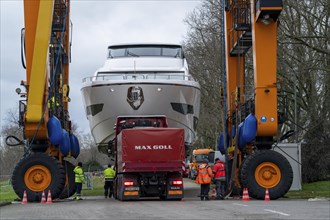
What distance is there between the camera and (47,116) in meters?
21.7

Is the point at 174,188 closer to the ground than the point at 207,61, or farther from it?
closer to the ground

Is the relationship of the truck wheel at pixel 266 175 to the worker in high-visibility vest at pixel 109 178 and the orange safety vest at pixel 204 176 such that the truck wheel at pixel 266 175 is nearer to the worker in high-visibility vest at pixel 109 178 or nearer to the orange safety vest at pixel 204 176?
the orange safety vest at pixel 204 176

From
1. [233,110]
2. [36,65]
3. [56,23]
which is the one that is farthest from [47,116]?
[233,110]

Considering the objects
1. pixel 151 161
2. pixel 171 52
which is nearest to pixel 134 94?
pixel 151 161

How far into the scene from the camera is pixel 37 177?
834 inches

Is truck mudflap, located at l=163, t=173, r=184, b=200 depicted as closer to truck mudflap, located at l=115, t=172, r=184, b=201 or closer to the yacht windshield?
truck mudflap, located at l=115, t=172, r=184, b=201

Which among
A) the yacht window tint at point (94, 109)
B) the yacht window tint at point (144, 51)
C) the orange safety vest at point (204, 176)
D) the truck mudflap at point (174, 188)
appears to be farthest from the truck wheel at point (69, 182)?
the truck mudflap at point (174, 188)

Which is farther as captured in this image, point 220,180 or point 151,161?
point 220,180

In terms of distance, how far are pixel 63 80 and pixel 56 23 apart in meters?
3.33

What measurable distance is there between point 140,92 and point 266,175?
5467 millimetres

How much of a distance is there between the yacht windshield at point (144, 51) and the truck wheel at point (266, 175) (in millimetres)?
7252

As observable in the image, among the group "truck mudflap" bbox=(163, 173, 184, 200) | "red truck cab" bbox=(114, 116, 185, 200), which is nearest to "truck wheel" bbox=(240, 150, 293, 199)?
"truck mudflap" bbox=(163, 173, 184, 200)

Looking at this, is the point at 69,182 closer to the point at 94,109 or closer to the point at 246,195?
the point at 94,109

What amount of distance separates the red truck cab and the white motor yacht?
7.30 ft
